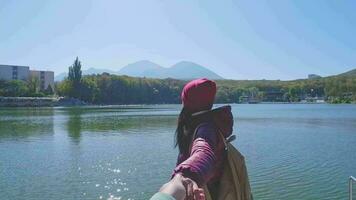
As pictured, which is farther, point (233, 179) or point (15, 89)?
point (15, 89)

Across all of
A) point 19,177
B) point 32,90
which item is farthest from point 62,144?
point 32,90

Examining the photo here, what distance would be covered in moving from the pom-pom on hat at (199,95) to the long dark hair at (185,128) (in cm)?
6

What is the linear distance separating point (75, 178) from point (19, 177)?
2.90 metres

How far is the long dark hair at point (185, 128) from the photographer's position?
272cm

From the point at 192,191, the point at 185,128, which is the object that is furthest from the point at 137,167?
the point at 192,191

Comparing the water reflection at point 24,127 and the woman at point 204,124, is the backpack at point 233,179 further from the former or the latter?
the water reflection at point 24,127

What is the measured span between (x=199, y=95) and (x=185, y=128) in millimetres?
254

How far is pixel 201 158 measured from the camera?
2045 millimetres

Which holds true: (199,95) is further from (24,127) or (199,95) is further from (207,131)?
(24,127)

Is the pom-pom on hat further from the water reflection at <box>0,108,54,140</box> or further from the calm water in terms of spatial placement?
the water reflection at <box>0,108,54,140</box>

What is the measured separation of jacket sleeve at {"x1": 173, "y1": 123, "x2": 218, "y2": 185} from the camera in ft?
6.21

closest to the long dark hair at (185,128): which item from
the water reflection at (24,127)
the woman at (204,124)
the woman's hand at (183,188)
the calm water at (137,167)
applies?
the woman at (204,124)

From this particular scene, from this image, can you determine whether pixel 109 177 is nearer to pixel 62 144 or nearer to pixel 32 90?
pixel 62 144

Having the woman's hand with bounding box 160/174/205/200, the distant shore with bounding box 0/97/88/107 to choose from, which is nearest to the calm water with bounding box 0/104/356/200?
the woman's hand with bounding box 160/174/205/200
